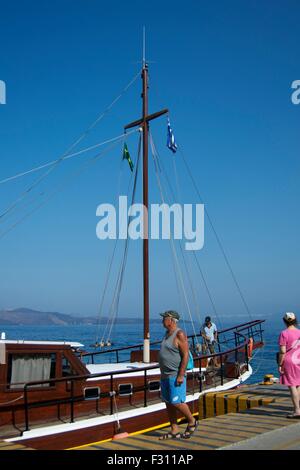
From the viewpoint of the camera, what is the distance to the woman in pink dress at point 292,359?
28.6ft

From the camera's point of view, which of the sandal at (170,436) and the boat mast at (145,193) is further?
the boat mast at (145,193)

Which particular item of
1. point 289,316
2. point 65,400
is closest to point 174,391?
point 289,316

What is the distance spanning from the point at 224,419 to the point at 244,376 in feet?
29.3

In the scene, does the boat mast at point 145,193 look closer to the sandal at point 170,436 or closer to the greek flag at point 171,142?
the greek flag at point 171,142

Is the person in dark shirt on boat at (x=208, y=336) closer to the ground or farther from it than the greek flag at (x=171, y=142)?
closer to the ground

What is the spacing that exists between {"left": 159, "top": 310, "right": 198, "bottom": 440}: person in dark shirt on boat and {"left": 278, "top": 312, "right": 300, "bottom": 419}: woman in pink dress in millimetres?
2048

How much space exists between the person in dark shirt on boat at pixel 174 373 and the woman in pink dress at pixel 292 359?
2048 mm

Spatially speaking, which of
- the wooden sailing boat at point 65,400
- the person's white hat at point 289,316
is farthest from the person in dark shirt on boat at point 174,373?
the wooden sailing boat at point 65,400

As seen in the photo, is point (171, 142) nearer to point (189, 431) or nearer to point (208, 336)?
point (208, 336)

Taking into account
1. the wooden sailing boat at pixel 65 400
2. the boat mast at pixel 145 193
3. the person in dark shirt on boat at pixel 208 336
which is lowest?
the wooden sailing boat at pixel 65 400

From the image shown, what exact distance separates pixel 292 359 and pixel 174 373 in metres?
2.39

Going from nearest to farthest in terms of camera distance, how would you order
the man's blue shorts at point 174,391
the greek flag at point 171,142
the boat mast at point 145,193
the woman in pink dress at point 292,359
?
the man's blue shorts at point 174,391 < the woman in pink dress at point 292,359 < the boat mast at point 145,193 < the greek flag at point 171,142

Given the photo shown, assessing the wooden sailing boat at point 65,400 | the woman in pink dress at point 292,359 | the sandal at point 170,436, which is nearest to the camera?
the sandal at point 170,436

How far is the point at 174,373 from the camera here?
7.59 meters
